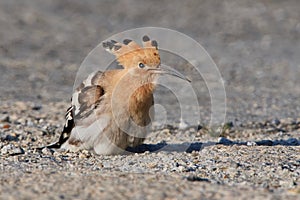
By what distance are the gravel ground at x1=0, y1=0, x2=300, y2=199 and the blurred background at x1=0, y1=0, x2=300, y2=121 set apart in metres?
0.03

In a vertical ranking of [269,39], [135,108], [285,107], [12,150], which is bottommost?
[12,150]

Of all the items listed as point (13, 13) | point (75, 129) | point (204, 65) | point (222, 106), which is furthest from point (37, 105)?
point (13, 13)

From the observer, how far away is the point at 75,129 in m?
7.07

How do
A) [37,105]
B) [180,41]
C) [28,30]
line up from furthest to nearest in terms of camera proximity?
[28,30], [180,41], [37,105]

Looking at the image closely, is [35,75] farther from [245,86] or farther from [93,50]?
[245,86]

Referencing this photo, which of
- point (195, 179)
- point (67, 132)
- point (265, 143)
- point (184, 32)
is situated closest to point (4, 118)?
point (67, 132)

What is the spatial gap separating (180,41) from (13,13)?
5627 mm

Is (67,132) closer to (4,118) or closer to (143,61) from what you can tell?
(143,61)

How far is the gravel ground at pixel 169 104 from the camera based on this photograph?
5.11 meters

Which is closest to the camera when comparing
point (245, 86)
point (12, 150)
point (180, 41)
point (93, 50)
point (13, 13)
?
point (12, 150)

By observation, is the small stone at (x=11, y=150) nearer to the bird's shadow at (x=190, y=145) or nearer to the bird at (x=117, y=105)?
the bird at (x=117, y=105)

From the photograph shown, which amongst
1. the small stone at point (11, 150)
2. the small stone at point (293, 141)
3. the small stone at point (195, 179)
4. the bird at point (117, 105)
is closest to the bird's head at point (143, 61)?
the bird at point (117, 105)

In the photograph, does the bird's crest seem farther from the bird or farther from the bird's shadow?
the bird's shadow

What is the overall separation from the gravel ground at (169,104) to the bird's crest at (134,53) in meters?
0.87
